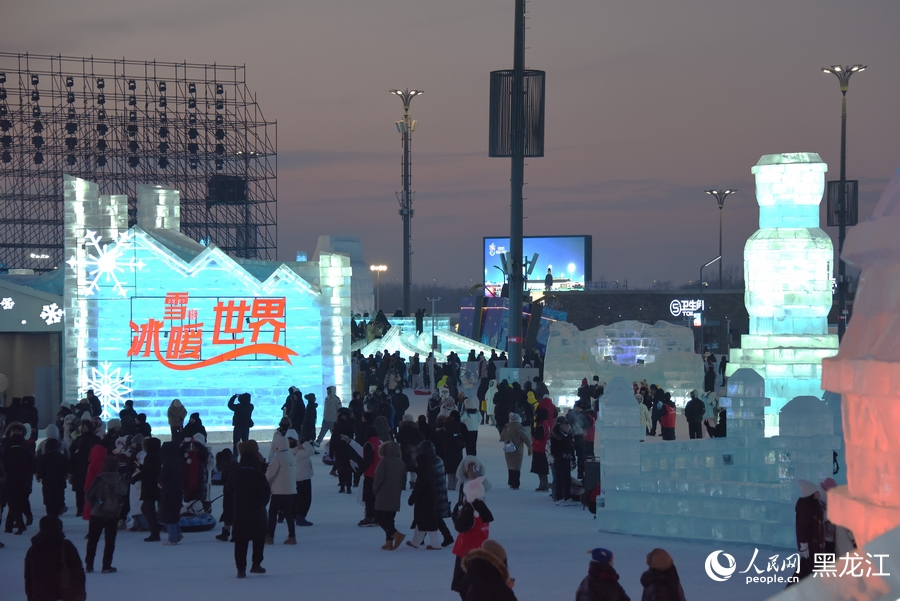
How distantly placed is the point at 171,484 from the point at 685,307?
1911 inches

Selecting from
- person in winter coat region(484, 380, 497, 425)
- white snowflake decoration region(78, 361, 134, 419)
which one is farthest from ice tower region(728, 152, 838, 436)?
white snowflake decoration region(78, 361, 134, 419)

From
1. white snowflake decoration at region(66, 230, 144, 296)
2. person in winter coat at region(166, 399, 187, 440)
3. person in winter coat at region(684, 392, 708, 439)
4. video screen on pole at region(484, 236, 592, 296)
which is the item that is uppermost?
video screen on pole at region(484, 236, 592, 296)

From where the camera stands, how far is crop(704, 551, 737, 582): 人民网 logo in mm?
9425

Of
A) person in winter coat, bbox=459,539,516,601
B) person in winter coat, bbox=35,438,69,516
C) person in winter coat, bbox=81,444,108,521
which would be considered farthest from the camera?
person in winter coat, bbox=35,438,69,516

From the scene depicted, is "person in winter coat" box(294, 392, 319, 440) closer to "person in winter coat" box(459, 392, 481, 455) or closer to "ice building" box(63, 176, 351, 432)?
"ice building" box(63, 176, 351, 432)

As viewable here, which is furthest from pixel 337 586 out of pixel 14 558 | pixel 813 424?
pixel 813 424

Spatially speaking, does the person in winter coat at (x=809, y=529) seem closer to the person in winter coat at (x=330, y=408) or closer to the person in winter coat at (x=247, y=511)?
the person in winter coat at (x=247, y=511)

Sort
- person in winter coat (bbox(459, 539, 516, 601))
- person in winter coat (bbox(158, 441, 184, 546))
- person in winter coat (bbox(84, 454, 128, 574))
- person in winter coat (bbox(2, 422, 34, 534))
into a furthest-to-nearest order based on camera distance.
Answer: person in winter coat (bbox(2, 422, 34, 534)) → person in winter coat (bbox(158, 441, 184, 546)) → person in winter coat (bbox(84, 454, 128, 574)) → person in winter coat (bbox(459, 539, 516, 601))

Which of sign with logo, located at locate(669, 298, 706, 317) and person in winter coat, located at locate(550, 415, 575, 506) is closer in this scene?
person in winter coat, located at locate(550, 415, 575, 506)

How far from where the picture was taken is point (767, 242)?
62.2ft

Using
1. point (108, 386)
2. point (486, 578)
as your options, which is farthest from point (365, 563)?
point (108, 386)

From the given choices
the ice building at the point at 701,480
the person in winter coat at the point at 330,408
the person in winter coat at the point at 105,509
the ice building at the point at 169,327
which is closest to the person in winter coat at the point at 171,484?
the person in winter coat at the point at 105,509

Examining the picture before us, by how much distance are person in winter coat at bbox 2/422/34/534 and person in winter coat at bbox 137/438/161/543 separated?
135 centimetres

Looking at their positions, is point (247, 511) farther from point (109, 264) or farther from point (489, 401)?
point (489, 401)
